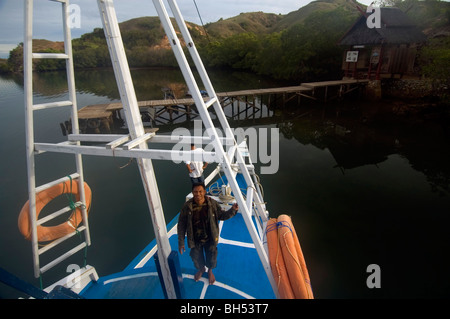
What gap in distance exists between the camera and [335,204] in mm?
10227

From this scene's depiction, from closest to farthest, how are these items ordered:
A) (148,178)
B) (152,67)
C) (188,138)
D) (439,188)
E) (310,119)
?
(148,178)
(188,138)
(439,188)
(310,119)
(152,67)

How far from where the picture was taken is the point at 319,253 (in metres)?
7.90

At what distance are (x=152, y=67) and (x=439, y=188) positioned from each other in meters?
82.0

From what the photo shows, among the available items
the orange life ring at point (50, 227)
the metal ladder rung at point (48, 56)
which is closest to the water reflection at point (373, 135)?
the orange life ring at point (50, 227)

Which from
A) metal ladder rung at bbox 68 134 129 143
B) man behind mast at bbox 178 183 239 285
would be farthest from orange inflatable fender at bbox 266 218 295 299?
metal ladder rung at bbox 68 134 129 143

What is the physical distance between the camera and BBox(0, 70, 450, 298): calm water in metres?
7.37

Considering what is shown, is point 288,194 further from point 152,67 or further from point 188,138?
point 152,67

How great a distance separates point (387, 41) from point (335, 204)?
73.7 ft

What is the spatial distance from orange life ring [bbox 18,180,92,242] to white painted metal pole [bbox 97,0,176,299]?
6.46ft

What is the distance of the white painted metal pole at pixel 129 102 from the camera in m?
2.92

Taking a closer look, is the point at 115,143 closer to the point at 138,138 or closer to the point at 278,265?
the point at 138,138

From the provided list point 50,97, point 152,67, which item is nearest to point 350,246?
point 50,97

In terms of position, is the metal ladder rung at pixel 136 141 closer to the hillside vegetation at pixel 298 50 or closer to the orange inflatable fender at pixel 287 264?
the hillside vegetation at pixel 298 50

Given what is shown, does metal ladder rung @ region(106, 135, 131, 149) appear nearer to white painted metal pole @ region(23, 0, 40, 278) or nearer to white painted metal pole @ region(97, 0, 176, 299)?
white painted metal pole @ region(97, 0, 176, 299)
